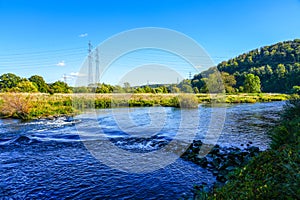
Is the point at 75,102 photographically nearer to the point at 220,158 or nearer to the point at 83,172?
the point at 83,172

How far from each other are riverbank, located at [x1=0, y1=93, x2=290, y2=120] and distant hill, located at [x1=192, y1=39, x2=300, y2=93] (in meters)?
28.7

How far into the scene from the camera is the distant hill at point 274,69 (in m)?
67.3

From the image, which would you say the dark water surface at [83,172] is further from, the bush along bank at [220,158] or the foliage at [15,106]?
the foliage at [15,106]

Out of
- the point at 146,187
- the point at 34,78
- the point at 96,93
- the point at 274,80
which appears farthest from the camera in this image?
the point at 274,80

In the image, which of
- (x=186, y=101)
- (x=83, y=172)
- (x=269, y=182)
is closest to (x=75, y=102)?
(x=186, y=101)

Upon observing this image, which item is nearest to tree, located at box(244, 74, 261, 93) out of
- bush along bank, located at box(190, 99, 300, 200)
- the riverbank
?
the riverbank

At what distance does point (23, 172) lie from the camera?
7.07 metres

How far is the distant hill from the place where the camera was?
67312 millimetres

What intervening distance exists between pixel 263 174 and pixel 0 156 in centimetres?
943

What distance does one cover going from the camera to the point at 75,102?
2936cm

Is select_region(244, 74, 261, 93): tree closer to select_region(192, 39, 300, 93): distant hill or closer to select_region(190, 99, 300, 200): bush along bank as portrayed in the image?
select_region(192, 39, 300, 93): distant hill

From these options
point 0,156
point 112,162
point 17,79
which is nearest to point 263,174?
point 112,162

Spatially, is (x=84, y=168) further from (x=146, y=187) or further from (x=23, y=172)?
(x=146, y=187)

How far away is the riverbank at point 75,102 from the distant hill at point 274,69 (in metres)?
28.7
